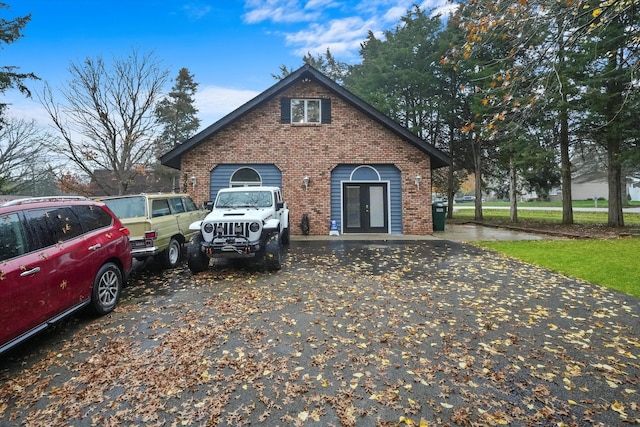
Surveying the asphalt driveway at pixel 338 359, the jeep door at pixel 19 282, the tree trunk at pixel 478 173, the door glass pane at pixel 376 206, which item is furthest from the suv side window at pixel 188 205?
the tree trunk at pixel 478 173

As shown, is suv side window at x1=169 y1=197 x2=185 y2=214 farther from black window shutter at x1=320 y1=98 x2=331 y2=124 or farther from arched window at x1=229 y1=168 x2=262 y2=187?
black window shutter at x1=320 y1=98 x2=331 y2=124

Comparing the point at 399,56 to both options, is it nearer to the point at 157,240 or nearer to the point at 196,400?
the point at 157,240

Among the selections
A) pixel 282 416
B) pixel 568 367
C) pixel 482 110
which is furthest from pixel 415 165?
pixel 282 416

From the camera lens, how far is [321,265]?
8.11m

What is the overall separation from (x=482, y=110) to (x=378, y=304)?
16.3 m

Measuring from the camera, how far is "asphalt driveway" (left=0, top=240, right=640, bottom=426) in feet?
8.46

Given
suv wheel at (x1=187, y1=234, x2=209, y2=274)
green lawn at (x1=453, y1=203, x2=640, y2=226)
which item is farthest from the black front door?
green lawn at (x1=453, y1=203, x2=640, y2=226)

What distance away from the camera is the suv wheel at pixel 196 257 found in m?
6.92

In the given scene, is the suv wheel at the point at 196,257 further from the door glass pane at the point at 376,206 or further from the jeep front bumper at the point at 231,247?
the door glass pane at the point at 376,206

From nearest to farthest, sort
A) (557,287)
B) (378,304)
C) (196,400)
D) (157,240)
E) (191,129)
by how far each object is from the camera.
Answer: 1. (196,400)
2. (378,304)
3. (557,287)
4. (157,240)
5. (191,129)

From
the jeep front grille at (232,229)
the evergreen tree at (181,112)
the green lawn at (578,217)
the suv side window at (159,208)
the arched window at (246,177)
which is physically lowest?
the green lawn at (578,217)

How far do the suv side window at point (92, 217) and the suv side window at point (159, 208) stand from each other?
2.34 meters

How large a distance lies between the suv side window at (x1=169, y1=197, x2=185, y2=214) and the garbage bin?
37.8ft

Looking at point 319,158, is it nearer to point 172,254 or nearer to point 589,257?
point 172,254
